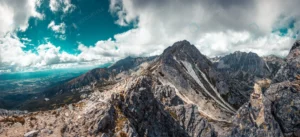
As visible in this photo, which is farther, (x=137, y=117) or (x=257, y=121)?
(x=257, y=121)

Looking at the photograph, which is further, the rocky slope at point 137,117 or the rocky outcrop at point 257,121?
the rocky outcrop at point 257,121

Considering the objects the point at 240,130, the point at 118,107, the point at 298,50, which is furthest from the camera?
the point at 298,50

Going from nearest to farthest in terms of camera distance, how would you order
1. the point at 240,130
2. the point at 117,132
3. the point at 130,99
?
the point at 117,132 < the point at 130,99 < the point at 240,130

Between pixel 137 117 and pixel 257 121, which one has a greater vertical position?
pixel 137 117

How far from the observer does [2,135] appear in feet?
181

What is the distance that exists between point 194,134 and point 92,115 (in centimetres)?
10505

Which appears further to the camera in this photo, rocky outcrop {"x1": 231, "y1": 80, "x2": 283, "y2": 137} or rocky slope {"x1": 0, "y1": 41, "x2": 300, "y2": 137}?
rocky outcrop {"x1": 231, "y1": 80, "x2": 283, "y2": 137}

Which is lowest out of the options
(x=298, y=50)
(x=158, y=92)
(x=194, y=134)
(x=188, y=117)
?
(x=194, y=134)

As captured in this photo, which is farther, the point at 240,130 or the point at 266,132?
the point at 240,130

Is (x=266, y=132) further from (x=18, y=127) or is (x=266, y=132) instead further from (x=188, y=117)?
(x=18, y=127)

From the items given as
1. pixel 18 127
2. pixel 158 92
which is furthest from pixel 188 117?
pixel 18 127

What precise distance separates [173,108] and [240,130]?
68.9m

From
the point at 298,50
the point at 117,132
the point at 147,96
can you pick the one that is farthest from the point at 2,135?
the point at 298,50

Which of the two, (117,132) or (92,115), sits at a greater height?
(92,115)
